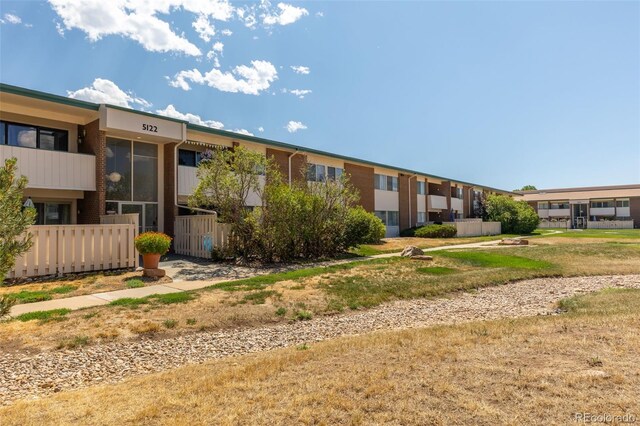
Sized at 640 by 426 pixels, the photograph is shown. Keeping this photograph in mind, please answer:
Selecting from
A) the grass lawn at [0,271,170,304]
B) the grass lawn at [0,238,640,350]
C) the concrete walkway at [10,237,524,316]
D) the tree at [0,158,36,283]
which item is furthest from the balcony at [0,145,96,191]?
the tree at [0,158,36,283]

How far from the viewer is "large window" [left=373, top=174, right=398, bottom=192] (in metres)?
33.1

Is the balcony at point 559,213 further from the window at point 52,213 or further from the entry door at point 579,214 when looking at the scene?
the window at point 52,213

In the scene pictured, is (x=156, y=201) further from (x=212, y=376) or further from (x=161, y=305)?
(x=212, y=376)

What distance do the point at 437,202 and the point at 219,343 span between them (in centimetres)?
3647

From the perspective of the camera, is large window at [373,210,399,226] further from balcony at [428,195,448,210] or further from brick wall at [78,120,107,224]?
brick wall at [78,120,107,224]

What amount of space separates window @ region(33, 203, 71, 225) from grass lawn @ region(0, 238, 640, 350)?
10179 mm

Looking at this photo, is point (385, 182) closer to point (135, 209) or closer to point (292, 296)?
point (135, 209)

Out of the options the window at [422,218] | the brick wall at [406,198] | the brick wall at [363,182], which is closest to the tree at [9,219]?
the brick wall at [363,182]

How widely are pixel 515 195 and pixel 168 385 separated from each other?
222 ft

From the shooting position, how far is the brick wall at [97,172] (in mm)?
15445

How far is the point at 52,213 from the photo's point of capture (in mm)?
16578

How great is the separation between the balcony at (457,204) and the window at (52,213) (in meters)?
36.5

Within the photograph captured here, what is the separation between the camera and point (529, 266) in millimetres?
16000

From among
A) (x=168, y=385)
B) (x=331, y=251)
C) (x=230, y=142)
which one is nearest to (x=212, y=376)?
(x=168, y=385)
